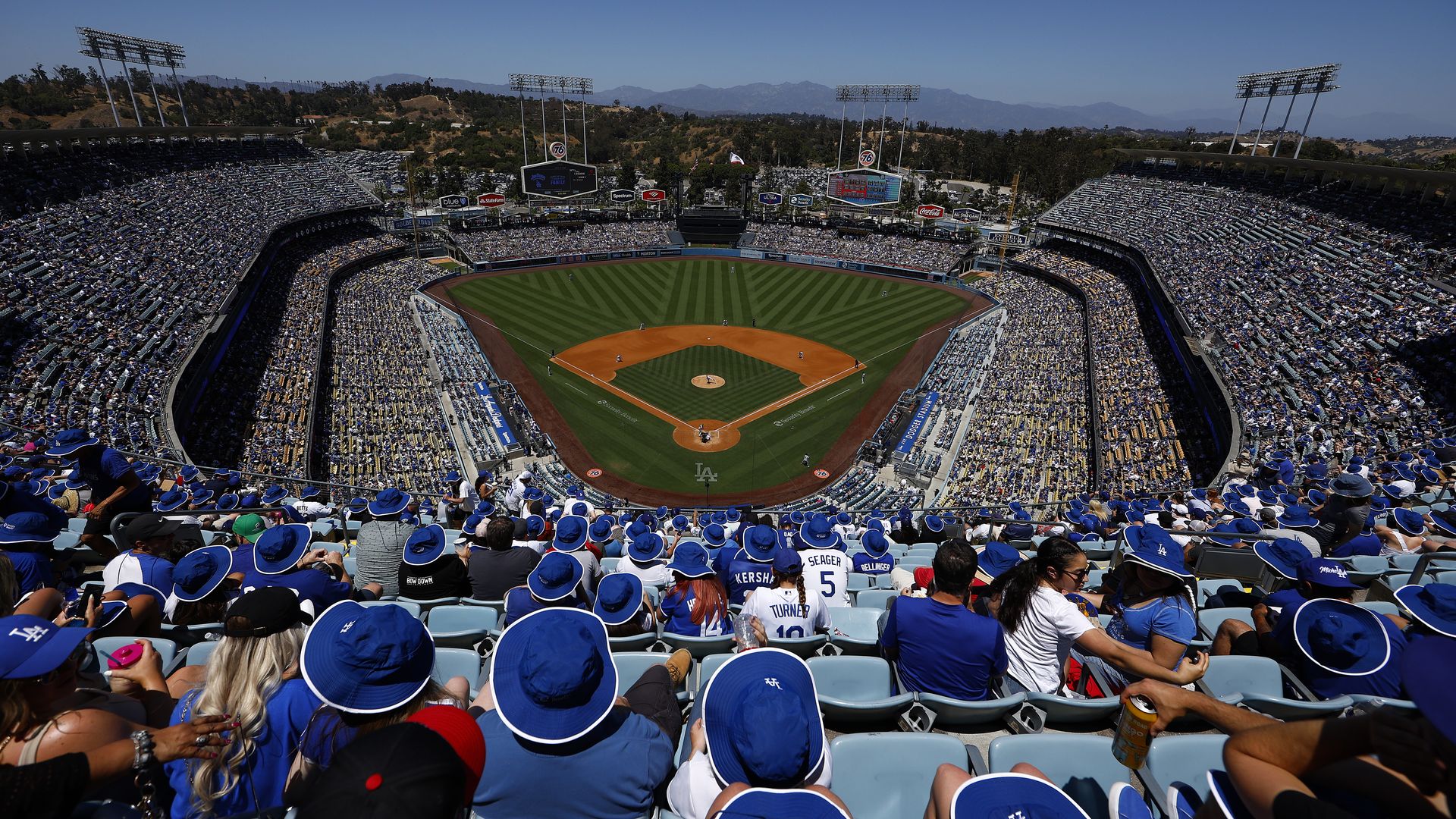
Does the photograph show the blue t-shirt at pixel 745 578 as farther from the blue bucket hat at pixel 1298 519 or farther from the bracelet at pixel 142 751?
the blue bucket hat at pixel 1298 519

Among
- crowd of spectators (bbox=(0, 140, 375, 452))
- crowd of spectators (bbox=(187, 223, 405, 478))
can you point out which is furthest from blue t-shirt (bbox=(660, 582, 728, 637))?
crowd of spectators (bbox=(187, 223, 405, 478))

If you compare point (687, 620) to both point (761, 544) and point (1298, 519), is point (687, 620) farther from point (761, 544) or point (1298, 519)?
point (1298, 519)

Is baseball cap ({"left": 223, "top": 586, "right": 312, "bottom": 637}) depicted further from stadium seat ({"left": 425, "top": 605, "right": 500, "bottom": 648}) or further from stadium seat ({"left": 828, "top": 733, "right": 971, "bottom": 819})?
stadium seat ({"left": 828, "top": 733, "right": 971, "bottom": 819})

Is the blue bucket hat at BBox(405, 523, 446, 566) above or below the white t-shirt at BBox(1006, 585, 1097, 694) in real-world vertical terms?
below

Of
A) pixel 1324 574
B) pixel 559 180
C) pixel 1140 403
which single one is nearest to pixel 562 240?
pixel 559 180

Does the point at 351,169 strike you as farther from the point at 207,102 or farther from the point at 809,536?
the point at 809,536
